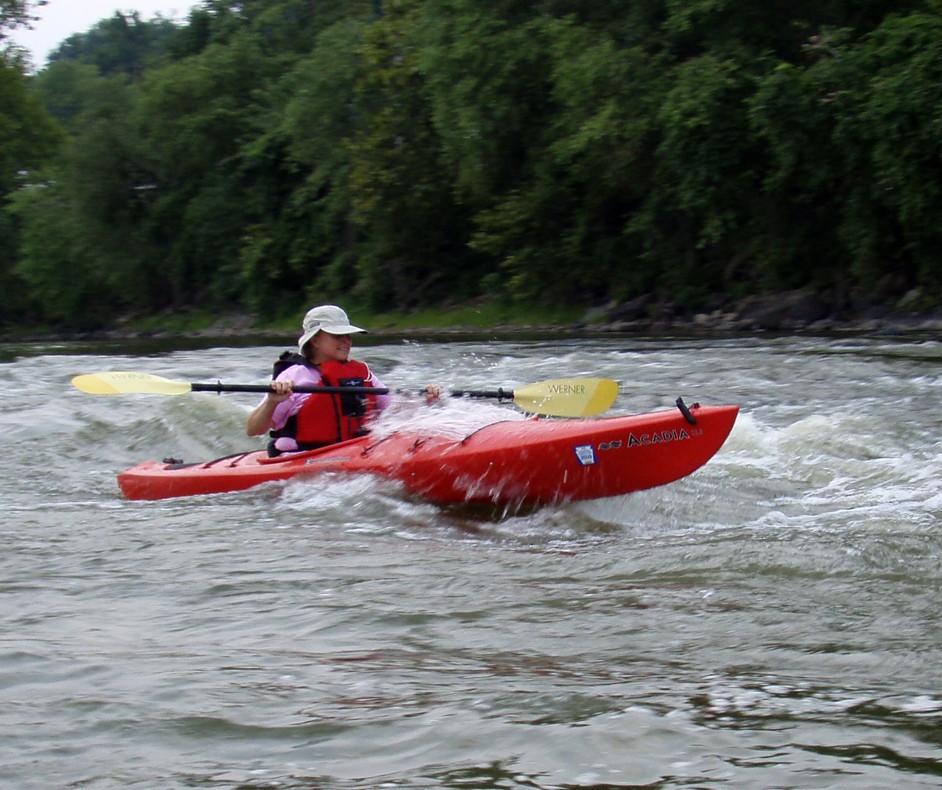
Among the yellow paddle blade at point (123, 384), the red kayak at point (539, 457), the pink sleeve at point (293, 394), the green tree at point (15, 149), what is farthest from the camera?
the green tree at point (15, 149)

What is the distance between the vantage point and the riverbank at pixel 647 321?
18.4 meters

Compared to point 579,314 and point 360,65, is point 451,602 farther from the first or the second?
point 360,65

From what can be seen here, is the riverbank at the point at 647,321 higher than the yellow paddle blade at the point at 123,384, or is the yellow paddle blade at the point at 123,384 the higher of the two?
the riverbank at the point at 647,321

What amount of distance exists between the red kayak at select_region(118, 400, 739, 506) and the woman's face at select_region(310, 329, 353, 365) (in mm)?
475

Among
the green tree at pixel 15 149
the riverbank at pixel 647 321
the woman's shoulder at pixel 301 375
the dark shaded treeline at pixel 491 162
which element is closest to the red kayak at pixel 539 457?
the woman's shoulder at pixel 301 375

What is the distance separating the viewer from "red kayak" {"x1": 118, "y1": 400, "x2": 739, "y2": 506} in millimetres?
5559

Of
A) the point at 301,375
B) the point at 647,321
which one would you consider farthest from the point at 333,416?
the point at 647,321

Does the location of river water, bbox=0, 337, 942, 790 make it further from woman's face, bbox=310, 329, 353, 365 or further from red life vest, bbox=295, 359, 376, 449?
woman's face, bbox=310, 329, 353, 365

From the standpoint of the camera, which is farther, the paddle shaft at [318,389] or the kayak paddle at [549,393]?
the kayak paddle at [549,393]

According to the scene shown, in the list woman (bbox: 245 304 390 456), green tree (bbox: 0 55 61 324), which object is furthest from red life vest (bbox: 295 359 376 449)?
green tree (bbox: 0 55 61 324)

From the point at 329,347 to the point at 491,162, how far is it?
61.4ft

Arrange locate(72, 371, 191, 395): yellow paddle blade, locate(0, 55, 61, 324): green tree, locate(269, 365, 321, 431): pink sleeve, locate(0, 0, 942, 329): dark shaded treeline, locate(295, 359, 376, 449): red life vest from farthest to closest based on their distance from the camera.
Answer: locate(0, 55, 61, 324): green tree < locate(0, 0, 942, 329): dark shaded treeline < locate(72, 371, 191, 395): yellow paddle blade < locate(295, 359, 376, 449): red life vest < locate(269, 365, 321, 431): pink sleeve

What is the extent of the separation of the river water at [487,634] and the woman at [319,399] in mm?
442

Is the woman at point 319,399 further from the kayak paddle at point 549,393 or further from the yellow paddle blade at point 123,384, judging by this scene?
the yellow paddle blade at point 123,384
